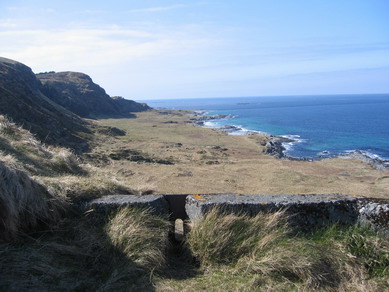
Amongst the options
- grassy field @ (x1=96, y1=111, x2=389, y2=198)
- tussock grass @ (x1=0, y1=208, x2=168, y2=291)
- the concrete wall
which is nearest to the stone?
the concrete wall

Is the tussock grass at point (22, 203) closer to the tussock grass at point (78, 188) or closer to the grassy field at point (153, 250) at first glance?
the grassy field at point (153, 250)

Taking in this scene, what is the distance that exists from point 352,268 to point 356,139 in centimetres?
6342

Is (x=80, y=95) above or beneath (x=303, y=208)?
above

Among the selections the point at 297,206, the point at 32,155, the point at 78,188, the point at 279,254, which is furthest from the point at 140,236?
the point at 32,155

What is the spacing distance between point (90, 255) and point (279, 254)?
233 centimetres

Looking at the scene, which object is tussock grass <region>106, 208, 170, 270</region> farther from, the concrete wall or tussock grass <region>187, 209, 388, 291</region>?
tussock grass <region>187, 209, 388, 291</region>

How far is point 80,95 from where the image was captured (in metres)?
84.6

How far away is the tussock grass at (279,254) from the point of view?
3889 mm

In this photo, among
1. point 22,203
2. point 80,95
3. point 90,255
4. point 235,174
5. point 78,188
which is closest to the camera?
point 90,255

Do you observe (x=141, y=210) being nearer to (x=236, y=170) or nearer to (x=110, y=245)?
(x=110, y=245)

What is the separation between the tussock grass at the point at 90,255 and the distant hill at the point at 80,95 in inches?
2695

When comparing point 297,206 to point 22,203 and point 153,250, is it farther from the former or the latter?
point 22,203

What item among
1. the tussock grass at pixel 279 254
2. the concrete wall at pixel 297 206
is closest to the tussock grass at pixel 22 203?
the concrete wall at pixel 297 206

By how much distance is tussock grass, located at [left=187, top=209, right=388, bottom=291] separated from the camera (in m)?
3.89
